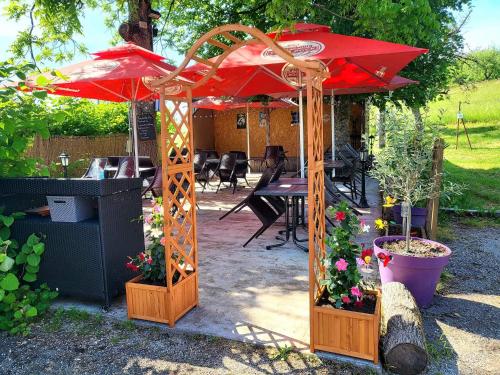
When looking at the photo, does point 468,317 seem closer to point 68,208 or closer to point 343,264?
point 343,264

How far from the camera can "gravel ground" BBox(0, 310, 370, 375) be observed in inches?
88.6

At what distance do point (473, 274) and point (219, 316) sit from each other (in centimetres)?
242

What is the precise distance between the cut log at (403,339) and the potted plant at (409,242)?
0.35m

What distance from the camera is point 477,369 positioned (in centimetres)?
222

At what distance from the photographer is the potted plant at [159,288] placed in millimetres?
2686

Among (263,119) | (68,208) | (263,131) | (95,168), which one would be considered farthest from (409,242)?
(263,131)

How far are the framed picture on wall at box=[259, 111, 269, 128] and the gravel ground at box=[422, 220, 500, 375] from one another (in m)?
9.76

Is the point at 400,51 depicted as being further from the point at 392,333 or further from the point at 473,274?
the point at 392,333

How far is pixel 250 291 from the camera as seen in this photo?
3.23 metres

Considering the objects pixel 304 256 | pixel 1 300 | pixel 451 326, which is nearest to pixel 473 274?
pixel 451 326

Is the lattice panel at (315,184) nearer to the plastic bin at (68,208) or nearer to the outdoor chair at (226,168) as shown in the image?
the plastic bin at (68,208)

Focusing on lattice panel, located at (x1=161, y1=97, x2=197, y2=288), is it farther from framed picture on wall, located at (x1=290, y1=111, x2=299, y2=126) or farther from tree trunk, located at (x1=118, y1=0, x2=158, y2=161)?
framed picture on wall, located at (x1=290, y1=111, x2=299, y2=126)

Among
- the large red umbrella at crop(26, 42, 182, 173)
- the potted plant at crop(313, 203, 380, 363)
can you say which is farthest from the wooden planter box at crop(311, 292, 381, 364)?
the large red umbrella at crop(26, 42, 182, 173)

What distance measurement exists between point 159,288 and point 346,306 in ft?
3.90
